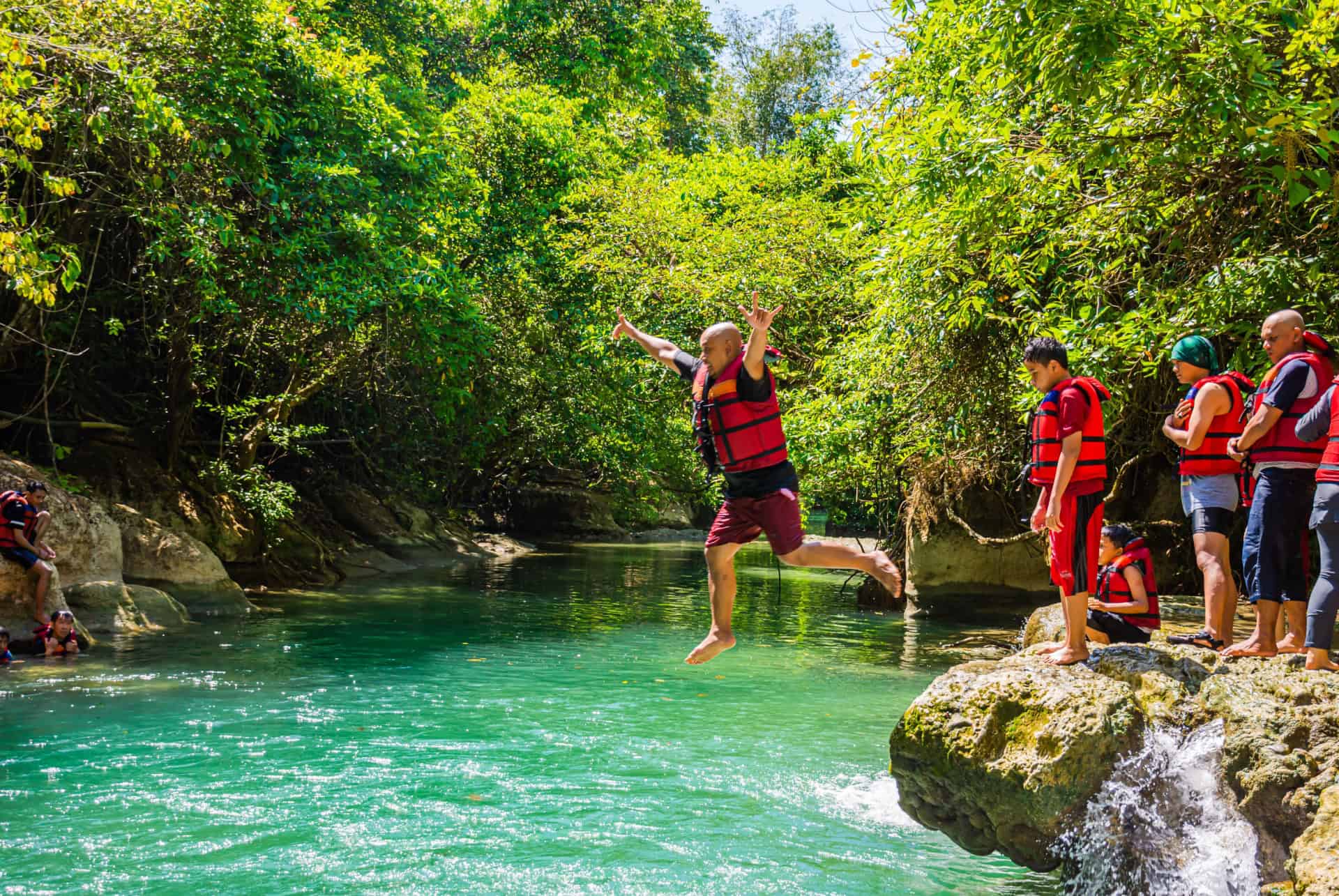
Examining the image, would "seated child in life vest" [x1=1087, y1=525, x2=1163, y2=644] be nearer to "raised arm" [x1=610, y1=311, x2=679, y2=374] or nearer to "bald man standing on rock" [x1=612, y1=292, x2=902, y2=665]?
"bald man standing on rock" [x1=612, y1=292, x2=902, y2=665]

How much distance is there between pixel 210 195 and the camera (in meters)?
14.1

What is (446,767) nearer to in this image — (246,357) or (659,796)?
(659,796)

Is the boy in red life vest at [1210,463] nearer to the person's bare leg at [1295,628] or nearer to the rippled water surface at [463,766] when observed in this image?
the person's bare leg at [1295,628]

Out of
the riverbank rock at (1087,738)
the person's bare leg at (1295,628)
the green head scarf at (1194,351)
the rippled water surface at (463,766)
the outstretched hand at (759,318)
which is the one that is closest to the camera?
the riverbank rock at (1087,738)

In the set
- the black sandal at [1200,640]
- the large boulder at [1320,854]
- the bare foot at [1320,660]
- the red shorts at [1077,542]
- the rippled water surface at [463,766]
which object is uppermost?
the red shorts at [1077,542]

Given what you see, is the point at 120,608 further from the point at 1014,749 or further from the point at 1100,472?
the point at 1100,472

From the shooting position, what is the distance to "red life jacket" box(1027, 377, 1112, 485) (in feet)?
20.3

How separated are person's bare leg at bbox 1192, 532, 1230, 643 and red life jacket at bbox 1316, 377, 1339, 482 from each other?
0.98 meters

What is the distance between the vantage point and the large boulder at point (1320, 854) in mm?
4574

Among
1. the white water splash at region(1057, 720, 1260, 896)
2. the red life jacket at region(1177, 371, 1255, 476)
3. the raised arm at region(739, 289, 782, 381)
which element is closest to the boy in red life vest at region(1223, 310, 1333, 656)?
the red life jacket at region(1177, 371, 1255, 476)

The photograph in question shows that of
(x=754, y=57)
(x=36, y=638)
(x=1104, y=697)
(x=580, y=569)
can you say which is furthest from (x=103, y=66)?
(x=754, y=57)

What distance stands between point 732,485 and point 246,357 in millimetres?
15140

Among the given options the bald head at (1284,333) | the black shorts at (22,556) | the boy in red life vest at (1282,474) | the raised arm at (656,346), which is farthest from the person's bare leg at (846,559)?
the black shorts at (22,556)

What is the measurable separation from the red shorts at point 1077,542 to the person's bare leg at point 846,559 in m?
0.91
